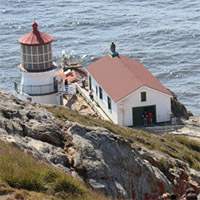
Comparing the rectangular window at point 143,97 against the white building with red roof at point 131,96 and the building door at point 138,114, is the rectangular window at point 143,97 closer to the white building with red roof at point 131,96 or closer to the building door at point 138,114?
the white building with red roof at point 131,96

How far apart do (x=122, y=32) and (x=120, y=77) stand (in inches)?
1089

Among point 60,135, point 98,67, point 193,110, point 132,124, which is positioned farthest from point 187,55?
point 60,135

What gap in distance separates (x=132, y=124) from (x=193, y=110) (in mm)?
11744

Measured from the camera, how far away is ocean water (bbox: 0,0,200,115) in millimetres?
52562

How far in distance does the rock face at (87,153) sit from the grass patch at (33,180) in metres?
1.32

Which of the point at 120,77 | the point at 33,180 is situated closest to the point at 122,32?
the point at 120,77

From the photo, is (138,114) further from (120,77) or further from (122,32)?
(122,32)

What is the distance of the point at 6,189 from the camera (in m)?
10.2

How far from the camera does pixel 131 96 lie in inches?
1320

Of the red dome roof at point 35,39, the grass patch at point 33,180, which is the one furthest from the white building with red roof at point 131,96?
the grass patch at point 33,180

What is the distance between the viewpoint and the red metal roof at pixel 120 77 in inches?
1342

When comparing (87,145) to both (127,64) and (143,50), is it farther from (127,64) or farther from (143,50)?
(143,50)

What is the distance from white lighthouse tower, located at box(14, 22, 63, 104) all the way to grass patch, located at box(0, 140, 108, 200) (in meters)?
25.1

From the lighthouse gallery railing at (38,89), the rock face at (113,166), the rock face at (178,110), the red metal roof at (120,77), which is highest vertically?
the rock face at (113,166)
